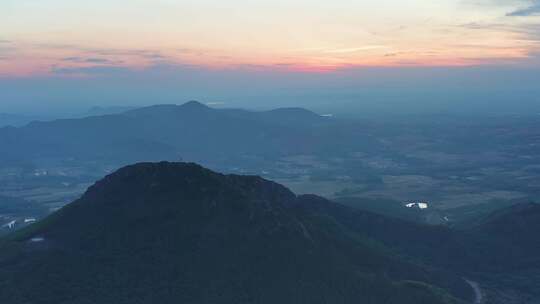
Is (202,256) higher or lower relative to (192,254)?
lower

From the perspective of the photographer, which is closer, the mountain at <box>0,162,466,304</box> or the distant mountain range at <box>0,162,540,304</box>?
the mountain at <box>0,162,466,304</box>

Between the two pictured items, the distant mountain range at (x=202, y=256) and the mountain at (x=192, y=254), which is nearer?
the mountain at (x=192, y=254)

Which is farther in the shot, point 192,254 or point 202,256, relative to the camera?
point 192,254

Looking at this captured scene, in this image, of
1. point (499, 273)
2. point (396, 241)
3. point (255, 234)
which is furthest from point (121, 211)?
point (499, 273)
